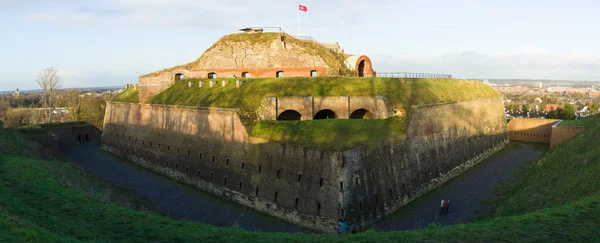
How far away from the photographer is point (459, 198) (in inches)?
792

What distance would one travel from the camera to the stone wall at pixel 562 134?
102 feet

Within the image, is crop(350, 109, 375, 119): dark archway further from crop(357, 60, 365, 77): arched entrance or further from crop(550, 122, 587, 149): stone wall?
crop(550, 122, 587, 149): stone wall

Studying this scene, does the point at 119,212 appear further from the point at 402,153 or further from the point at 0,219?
the point at 402,153

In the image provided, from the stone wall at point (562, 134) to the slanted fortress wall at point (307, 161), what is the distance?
18.2 feet

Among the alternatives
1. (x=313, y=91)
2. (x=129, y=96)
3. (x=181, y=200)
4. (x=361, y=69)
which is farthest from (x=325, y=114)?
(x=129, y=96)

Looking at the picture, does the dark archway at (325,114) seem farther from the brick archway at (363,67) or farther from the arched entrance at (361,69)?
the arched entrance at (361,69)

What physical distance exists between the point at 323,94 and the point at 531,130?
28403mm

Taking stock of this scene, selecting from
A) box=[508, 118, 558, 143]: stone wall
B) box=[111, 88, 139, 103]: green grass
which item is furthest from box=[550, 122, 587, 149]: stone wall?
box=[111, 88, 139, 103]: green grass

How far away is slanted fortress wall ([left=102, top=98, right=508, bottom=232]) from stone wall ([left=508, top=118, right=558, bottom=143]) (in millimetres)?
9969

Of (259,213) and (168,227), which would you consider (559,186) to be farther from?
(168,227)

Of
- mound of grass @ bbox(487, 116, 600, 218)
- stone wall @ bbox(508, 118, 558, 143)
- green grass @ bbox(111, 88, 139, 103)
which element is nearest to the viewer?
mound of grass @ bbox(487, 116, 600, 218)

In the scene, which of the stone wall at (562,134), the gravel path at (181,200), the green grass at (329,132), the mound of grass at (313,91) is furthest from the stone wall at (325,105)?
the stone wall at (562,134)

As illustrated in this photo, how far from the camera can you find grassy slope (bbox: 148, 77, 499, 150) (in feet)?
58.5

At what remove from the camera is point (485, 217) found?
55.0 feet
